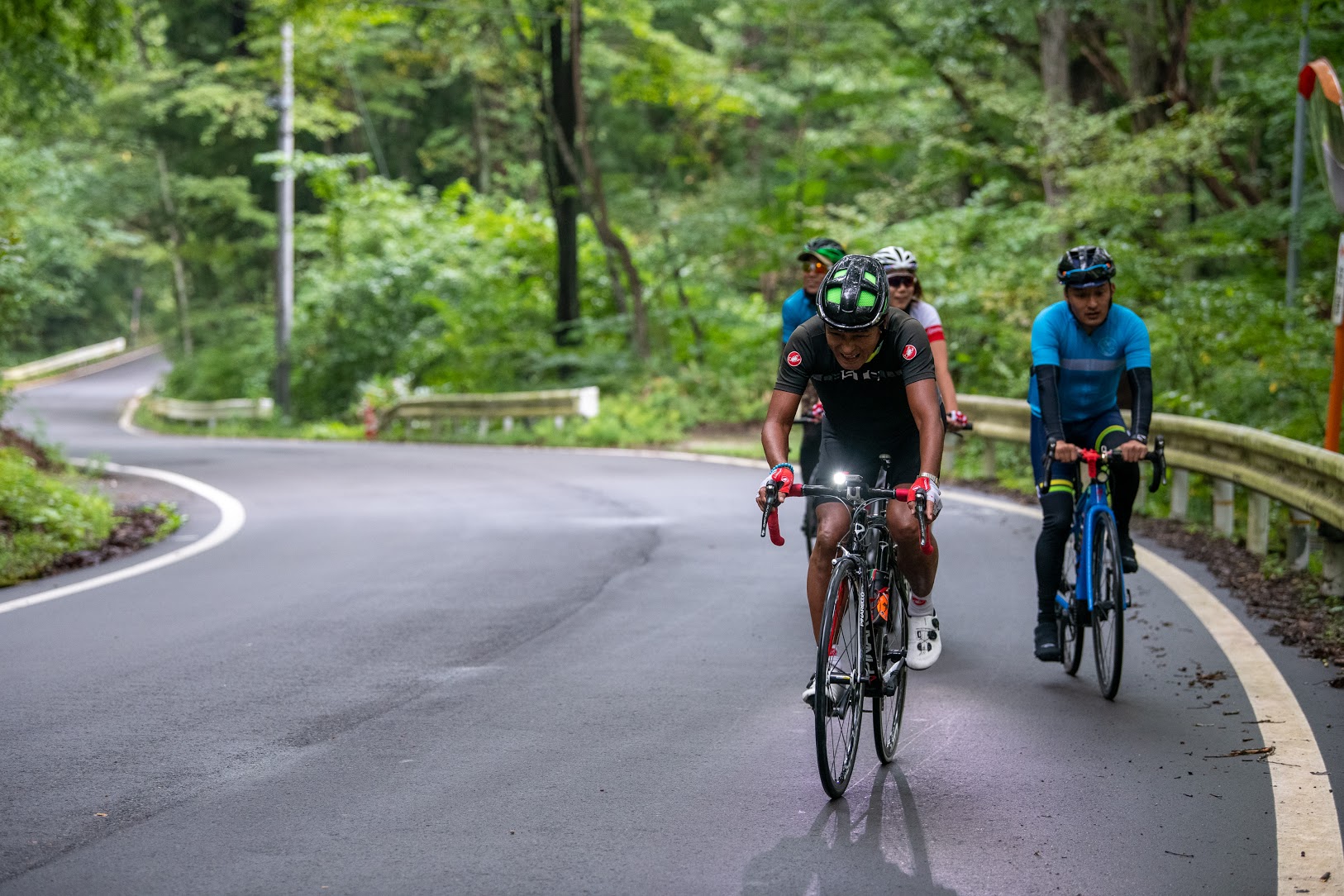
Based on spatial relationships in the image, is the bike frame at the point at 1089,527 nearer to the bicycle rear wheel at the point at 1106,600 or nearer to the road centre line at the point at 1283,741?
the bicycle rear wheel at the point at 1106,600

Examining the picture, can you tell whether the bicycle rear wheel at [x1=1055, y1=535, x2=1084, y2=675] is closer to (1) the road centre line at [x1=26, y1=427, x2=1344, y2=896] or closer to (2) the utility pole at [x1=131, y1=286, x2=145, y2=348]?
(1) the road centre line at [x1=26, y1=427, x2=1344, y2=896]

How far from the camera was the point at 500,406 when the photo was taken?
26.0 meters

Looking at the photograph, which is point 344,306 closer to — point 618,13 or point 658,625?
point 618,13

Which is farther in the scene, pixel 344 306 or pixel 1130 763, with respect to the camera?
pixel 344 306

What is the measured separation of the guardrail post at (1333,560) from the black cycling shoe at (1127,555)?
86.6 inches

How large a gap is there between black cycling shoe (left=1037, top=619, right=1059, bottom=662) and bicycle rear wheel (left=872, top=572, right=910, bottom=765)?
1.17 m

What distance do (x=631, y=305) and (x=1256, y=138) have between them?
1272cm

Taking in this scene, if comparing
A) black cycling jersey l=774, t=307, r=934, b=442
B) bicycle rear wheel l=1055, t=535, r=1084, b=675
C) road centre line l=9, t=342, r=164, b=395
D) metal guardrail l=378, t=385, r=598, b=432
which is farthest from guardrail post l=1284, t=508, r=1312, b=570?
road centre line l=9, t=342, r=164, b=395

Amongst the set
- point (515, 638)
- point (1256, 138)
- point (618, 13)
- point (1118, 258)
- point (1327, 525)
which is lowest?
point (515, 638)

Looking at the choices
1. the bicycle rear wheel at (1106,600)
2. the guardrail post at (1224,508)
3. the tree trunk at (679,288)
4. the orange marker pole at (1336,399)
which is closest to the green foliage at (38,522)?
the bicycle rear wheel at (1106,600)

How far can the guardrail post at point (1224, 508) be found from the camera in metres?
11.1

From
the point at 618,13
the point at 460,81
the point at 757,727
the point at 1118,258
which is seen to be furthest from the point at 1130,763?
the point at 460,81

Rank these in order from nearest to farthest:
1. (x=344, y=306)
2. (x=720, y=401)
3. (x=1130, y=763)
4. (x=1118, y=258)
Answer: (x=1130, y=763)
(x=1118, y=258)
(x=720, y=401)
(x=344, y=306)

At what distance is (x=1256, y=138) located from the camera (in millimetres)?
26500
